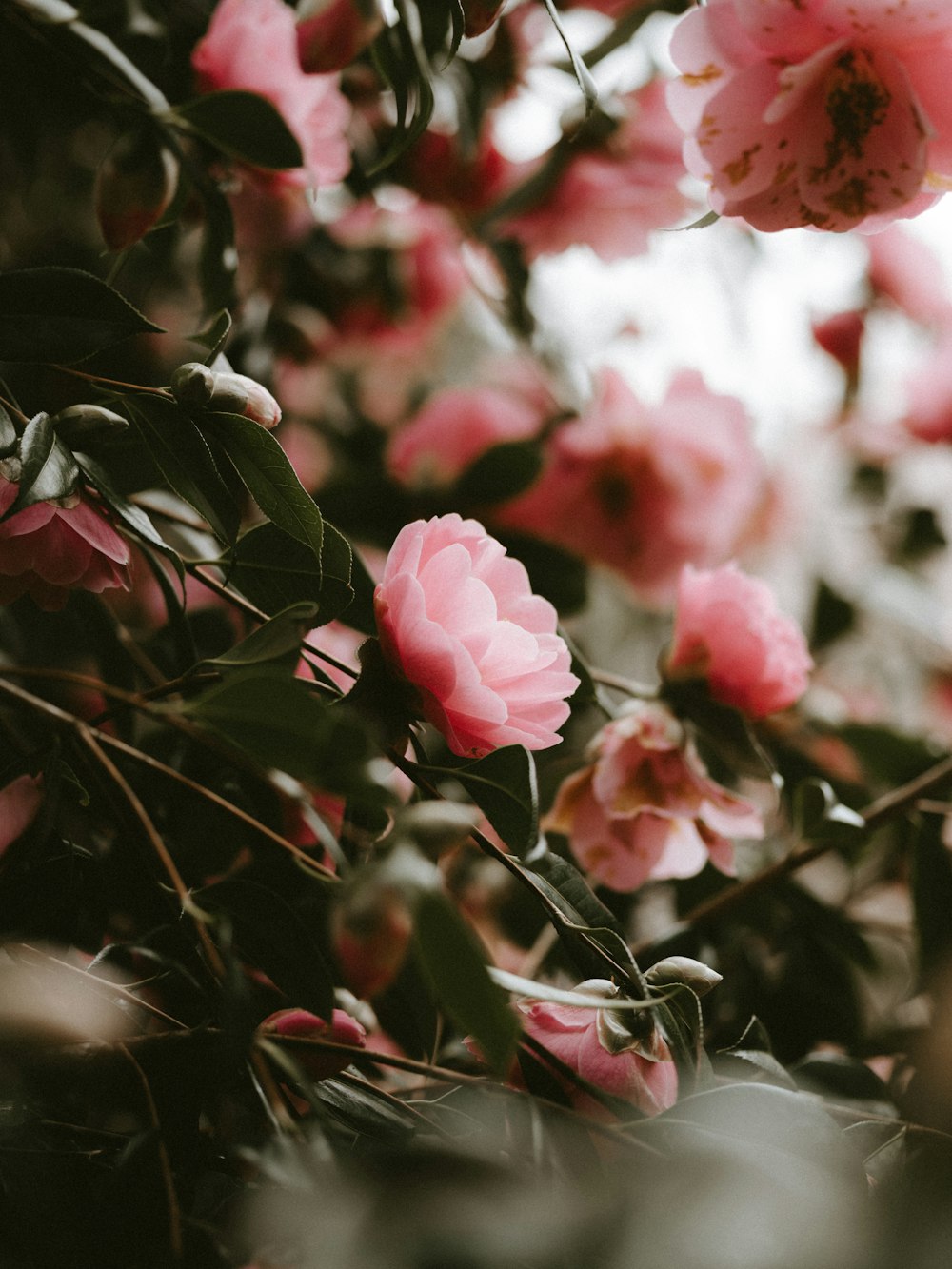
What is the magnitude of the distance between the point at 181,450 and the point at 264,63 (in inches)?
10.4

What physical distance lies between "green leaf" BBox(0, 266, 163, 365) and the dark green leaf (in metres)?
0.20

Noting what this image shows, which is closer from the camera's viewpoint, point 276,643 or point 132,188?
point 276,643

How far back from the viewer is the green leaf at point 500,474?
72 cm

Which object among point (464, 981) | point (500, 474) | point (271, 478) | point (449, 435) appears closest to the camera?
point (464, 981)

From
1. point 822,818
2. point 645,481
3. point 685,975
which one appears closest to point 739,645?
point 822,818

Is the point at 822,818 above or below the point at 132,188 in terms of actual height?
below

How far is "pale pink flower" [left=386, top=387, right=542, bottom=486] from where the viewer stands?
836 millimetres

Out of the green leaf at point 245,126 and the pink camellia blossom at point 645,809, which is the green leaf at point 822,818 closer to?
the pink camellia blossom at point 645,809

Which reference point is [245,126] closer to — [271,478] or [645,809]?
[271,478]

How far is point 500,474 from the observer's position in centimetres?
73

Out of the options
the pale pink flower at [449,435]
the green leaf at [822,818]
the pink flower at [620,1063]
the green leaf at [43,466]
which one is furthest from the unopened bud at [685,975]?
the pale pink flower at [449,435]

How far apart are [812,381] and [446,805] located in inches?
47.1

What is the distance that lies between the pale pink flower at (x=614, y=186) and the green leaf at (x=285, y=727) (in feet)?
1.98

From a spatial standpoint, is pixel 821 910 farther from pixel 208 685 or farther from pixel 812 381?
pixel 812 381
